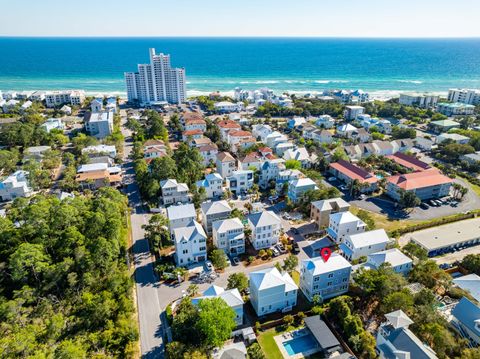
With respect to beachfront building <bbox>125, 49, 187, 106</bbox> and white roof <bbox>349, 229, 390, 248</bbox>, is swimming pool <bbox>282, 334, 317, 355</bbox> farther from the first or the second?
beachfront building <bbox>125, 49, 187, 106</bbox>

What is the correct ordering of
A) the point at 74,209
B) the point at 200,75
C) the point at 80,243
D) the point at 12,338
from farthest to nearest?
1. the point at 200,75
2. the point at 74,209
3. the point at 80,243
4. the point at 12,338

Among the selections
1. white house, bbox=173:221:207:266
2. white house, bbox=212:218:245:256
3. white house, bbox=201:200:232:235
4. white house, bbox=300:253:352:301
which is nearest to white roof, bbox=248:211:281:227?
white house, bbox=212:218:245:256

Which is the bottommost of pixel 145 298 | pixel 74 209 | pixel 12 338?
pixel 145 298

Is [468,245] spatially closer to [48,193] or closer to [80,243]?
[80,243]

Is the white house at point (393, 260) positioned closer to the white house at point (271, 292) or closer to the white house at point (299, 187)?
the white house at point (271, 292)

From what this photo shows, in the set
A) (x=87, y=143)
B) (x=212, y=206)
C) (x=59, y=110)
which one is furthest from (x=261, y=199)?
(x=59, y=110)
